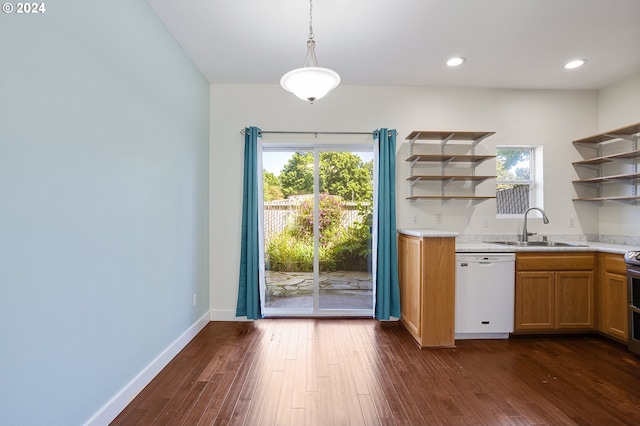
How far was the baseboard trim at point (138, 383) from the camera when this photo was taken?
5.46 ft

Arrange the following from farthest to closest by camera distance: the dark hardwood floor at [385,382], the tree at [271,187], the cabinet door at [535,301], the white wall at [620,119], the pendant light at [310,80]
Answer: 1. the tree at [271,187]
2. the white wall at [620,119]
3. the cabinet door at [535,301]
4. the dark hardwood floor at [385,382]
5. the pendant light at [310,80]

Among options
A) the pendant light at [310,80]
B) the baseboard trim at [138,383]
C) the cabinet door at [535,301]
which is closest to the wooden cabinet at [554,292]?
the cabinet door at [535,301]

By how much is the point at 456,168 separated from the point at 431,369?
231 centimetres

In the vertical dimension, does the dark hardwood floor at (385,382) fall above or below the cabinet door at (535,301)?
below

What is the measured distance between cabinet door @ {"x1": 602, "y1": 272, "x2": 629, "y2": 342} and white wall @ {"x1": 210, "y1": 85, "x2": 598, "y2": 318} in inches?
33.7

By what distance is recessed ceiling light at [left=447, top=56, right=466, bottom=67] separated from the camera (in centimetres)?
286

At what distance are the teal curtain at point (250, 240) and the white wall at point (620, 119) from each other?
13.4ft

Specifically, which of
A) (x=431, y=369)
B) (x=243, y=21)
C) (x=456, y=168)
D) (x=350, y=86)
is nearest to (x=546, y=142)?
(x=456, y=168)

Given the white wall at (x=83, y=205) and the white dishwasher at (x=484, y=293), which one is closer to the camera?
the white wall at (x=83, y=205)

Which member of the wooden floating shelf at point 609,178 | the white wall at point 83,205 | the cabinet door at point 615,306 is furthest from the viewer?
the wooden floating shelf at point 609,178

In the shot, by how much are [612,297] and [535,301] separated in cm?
69

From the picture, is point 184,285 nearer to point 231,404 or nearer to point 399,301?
point 231,404

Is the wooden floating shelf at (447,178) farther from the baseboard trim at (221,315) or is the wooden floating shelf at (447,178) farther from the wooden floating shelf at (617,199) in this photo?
the baseboard trim at (221,315)

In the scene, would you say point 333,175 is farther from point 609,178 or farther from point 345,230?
point 609,178
